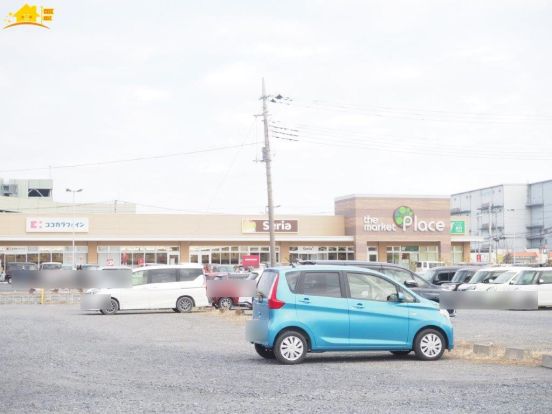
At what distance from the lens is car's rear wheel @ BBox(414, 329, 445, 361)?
14273 millimetres

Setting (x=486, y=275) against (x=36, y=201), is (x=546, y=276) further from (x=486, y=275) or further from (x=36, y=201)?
(x=36, y=201)

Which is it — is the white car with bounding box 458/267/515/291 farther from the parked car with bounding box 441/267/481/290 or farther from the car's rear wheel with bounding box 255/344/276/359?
the car's rear wheel with bounding box 255/344/276/359

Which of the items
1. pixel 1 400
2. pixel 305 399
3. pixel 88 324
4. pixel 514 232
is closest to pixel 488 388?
pixel 305 399

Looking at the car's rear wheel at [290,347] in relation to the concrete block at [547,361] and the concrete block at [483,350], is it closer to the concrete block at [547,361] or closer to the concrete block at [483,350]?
the concrete block at [483,350]

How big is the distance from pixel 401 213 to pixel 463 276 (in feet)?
120

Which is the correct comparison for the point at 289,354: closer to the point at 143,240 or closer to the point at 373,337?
the point at 373,337

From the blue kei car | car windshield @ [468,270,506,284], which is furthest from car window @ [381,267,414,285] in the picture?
car windshield @ [468,270,506,284]

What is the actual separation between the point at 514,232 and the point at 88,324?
285 ft

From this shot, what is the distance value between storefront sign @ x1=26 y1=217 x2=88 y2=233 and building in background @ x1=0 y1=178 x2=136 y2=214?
114 feet

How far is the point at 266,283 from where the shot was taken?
14414 mm

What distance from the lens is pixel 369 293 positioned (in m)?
14.4

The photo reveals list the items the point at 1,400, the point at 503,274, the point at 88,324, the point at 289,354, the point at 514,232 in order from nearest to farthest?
the point at 1,400 < the point at 289,354 < the point at 88,324 < the point at 503,274 < the point at 514,232

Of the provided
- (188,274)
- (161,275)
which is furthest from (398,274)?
(161,275)

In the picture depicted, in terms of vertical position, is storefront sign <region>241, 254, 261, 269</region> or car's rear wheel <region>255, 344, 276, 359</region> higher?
storefront sign <region>241, 254, 261, 269</region>
